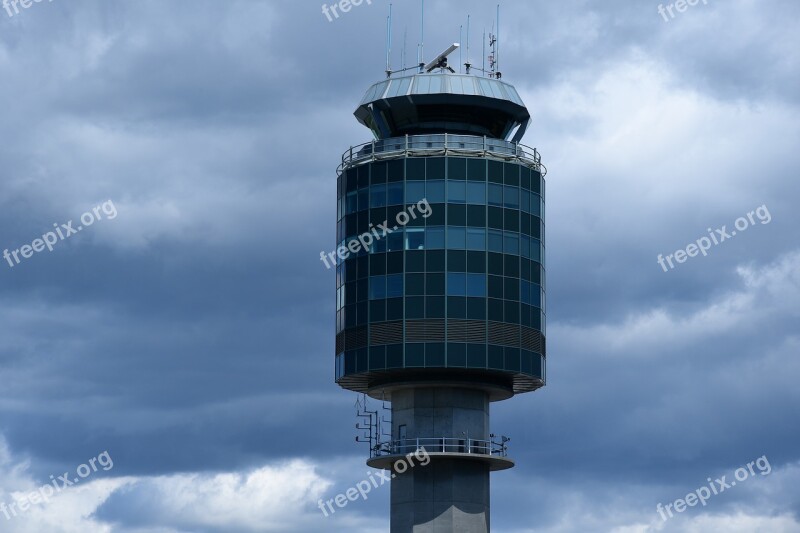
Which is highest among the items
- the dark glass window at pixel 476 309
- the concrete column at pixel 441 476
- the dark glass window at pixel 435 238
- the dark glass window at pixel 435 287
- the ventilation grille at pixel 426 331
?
the dark glass window at pixel 435 238

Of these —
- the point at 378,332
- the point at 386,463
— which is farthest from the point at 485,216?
the point at 386,463

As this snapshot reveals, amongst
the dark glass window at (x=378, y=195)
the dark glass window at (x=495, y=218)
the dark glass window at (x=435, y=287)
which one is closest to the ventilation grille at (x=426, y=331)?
the dark glass window at (x=435, y=287)

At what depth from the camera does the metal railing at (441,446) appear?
12625 centimetres

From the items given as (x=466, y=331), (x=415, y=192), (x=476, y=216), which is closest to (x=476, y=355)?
(x=466, y=331)

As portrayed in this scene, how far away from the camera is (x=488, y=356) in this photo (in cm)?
12606

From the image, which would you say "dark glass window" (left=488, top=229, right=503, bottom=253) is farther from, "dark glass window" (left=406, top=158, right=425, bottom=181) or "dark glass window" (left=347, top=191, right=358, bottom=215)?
"dark glass window" (left=347, top=191, right=358, bottom=215)

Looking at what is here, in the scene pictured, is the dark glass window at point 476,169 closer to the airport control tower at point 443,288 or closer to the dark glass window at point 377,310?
the airport control tower at point 443,288

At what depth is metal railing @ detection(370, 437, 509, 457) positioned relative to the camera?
4970 inches

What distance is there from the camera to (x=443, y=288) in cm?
12700

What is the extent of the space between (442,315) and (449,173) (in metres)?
10.9

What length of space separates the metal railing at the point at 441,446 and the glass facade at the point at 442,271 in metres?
5.42

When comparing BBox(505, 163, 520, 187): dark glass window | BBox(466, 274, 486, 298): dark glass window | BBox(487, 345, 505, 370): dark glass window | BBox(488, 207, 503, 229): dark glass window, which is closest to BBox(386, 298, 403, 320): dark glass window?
BBox(466, 274, 486, 298): dark glass window

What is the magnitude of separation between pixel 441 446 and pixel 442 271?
12.8 meters

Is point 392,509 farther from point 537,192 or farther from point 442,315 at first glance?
point 537,192
